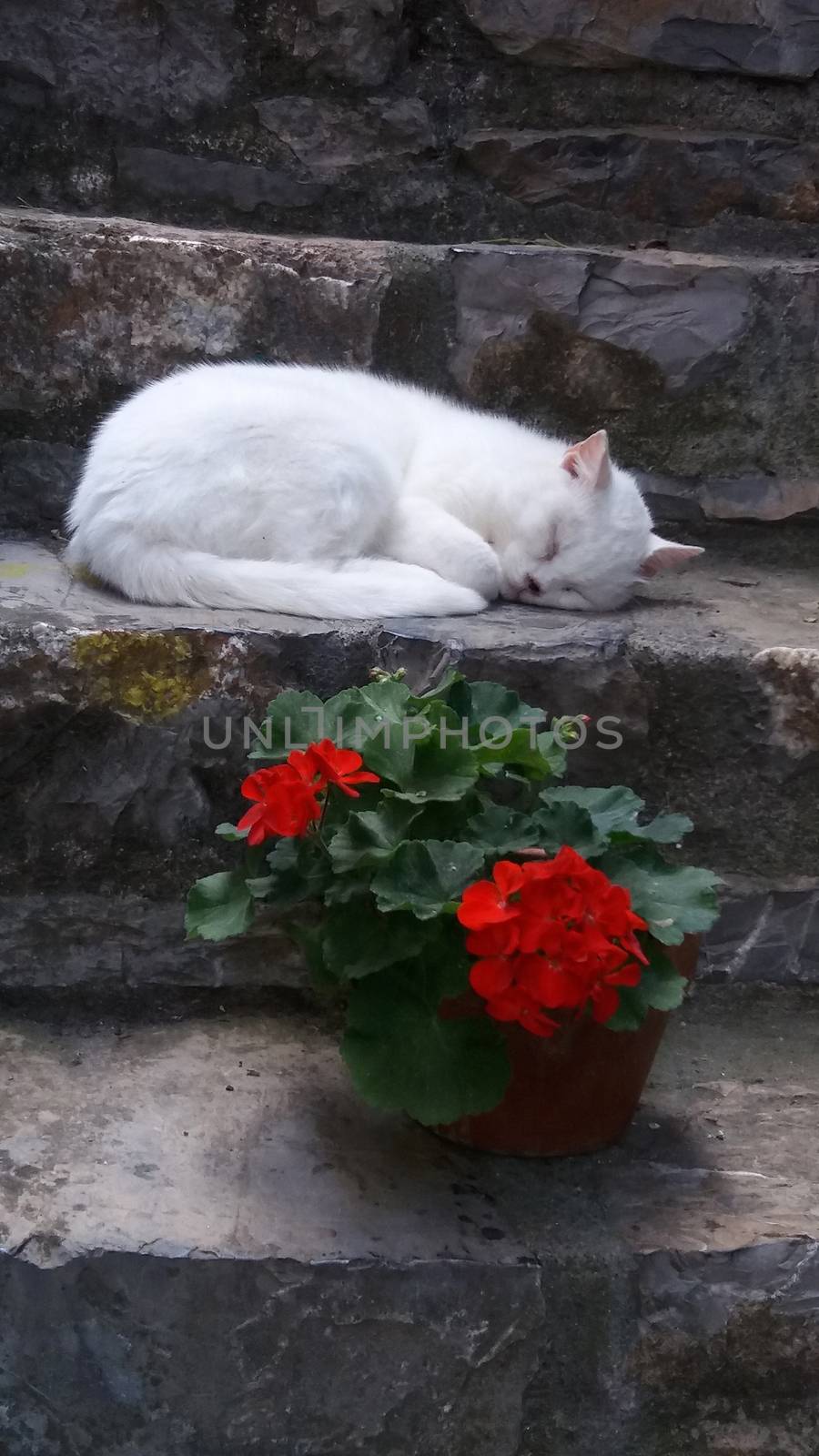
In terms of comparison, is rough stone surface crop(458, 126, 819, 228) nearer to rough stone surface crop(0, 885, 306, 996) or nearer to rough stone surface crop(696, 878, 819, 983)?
rough stone surface crop(696, 878, 819, 983)

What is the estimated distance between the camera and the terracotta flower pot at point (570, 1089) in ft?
5.01

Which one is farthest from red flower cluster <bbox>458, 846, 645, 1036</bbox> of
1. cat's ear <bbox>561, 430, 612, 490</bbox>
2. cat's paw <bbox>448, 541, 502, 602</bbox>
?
cat's ear <bbox>561, 430, 612, 490</bbox>

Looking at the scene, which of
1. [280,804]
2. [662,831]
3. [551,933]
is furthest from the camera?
[662,831]

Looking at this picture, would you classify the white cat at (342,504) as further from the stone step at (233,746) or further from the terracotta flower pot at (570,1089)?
the terracotta flower pot at (570,1089)

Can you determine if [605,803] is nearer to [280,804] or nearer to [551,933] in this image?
[551,933]

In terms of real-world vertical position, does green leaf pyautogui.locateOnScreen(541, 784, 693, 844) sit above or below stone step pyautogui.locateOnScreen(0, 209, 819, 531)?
below

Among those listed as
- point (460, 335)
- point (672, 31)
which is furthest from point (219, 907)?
point (672, 31)

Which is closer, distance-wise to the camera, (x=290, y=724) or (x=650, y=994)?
(x=650, y=994)

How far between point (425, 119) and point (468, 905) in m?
2.01

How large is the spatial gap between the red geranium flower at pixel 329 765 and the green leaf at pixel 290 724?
0.12 meters

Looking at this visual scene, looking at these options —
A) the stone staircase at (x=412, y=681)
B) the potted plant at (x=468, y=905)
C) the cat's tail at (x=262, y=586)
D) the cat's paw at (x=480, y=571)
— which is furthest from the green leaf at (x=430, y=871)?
the cat's paw at (x=480, y=571)

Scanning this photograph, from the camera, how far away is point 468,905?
1332mm

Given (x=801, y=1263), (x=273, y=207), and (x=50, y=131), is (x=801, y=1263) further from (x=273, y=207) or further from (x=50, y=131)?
(x=50, y=131)

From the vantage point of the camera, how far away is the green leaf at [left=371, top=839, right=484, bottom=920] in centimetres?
140
